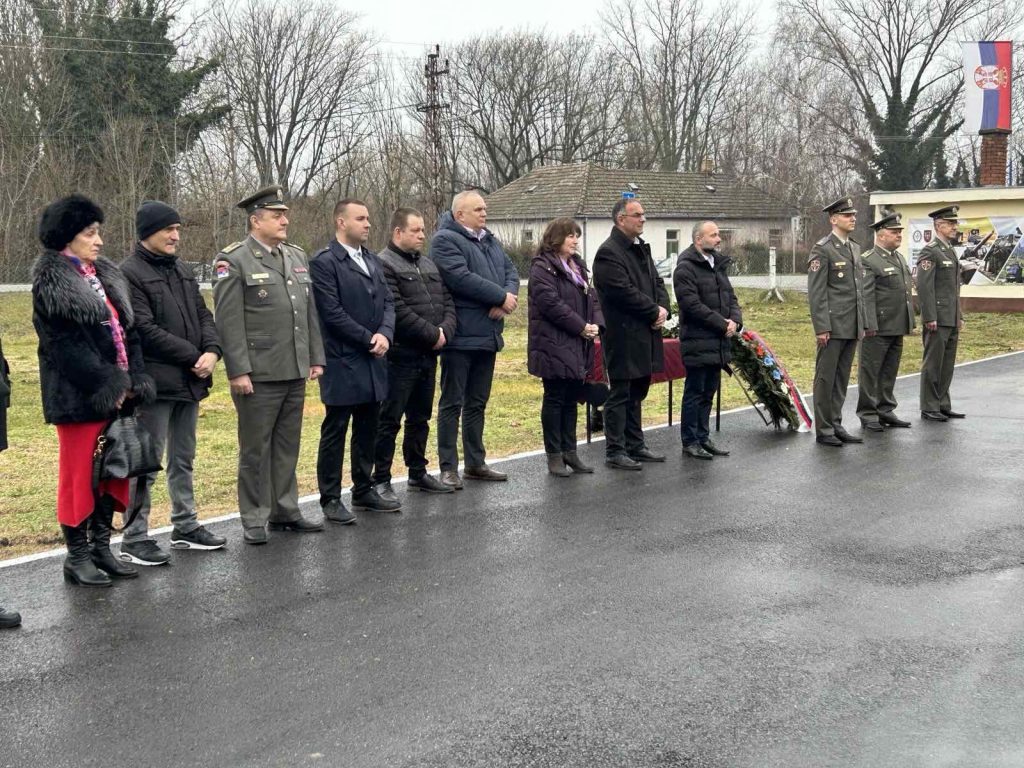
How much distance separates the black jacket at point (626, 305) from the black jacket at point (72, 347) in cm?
430

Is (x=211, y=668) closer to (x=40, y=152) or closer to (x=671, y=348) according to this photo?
(x=671, y=348)

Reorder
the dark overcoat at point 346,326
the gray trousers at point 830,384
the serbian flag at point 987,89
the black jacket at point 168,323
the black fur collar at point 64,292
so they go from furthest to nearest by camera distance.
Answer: the serbian flag at point 987,89, the gray trousers at point 830,384, the dark overcoat at point 346,326, the black jacket at point 168,323, the black fur collar at point 64,292

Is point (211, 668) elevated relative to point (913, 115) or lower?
lower

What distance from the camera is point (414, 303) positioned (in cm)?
802

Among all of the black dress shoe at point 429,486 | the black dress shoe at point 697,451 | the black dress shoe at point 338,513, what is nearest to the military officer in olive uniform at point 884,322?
the black dress shoe at point 697,451

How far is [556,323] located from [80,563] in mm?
4003

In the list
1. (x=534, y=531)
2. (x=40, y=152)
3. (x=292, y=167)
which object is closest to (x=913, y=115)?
(x=292, y=167)

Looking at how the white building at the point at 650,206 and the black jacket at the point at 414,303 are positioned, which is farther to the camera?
the white building at the point at 650,206

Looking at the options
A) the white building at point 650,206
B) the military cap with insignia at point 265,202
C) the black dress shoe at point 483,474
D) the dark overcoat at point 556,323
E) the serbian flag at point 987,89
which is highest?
the serbian flag at point 987,89

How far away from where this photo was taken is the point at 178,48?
4594 cm

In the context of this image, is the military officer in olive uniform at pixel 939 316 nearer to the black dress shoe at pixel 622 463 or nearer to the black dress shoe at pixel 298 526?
the black dress shoe at pixel 622 463

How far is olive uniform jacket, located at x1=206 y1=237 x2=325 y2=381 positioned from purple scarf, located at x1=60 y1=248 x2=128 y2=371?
763 mm

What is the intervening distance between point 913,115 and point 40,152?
37.6 metres

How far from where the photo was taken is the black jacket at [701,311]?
31.8 feet
